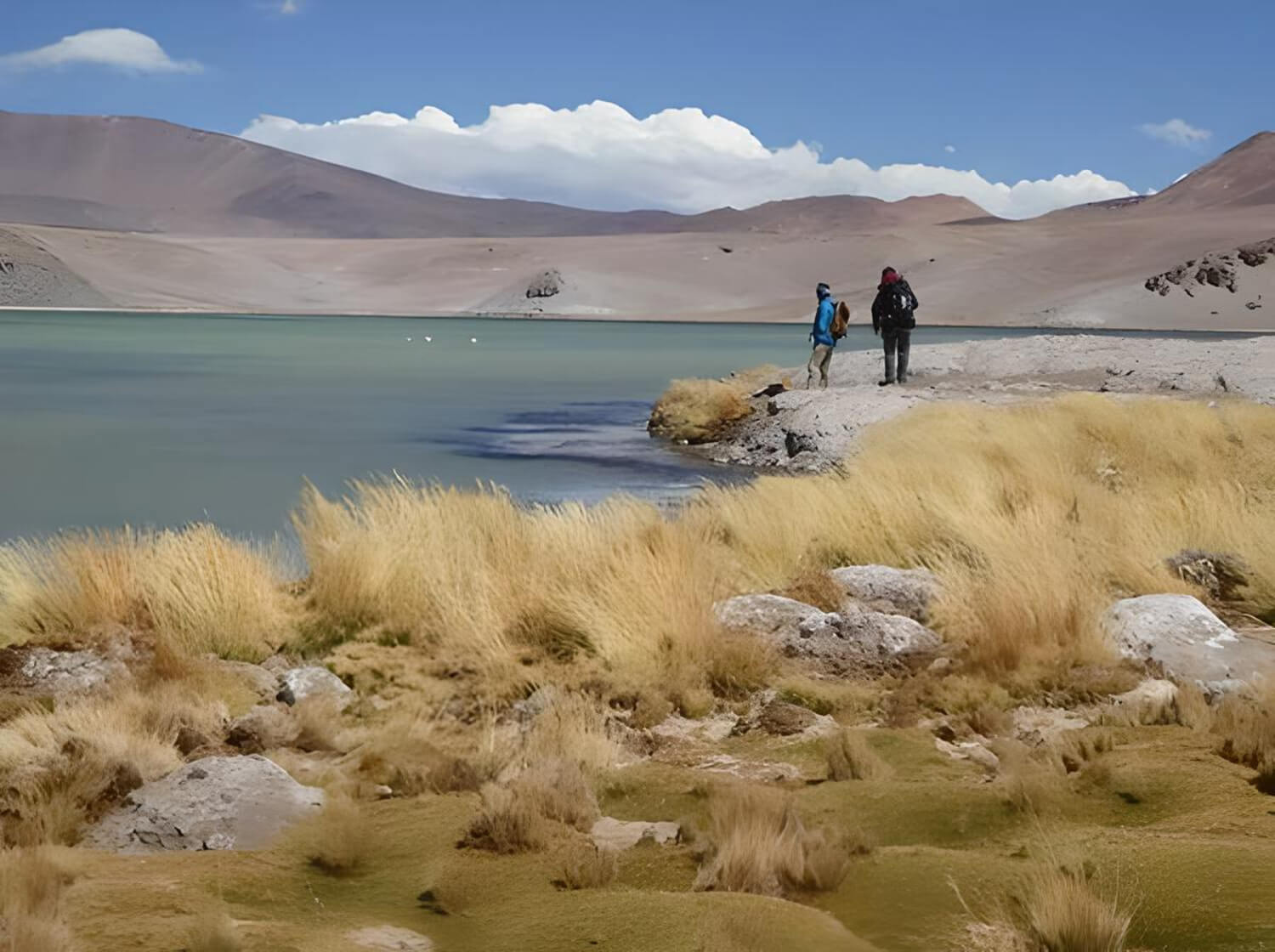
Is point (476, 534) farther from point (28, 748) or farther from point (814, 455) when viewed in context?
point (814, 455)

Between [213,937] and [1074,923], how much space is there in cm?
214

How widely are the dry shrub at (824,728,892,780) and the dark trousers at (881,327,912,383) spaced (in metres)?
14.8

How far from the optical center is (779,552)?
9.34 meters

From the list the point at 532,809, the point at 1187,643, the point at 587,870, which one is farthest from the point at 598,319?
the point at 587,870

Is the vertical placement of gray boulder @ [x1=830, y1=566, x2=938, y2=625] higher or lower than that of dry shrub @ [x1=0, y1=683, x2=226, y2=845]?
higher

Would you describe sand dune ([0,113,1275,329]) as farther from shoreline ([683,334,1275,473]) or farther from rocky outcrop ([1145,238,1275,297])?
shoreline ([683,334,1275,473])

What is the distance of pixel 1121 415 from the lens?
14.3 m

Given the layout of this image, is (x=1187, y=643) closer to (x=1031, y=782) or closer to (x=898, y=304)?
(x=1031, y=782)

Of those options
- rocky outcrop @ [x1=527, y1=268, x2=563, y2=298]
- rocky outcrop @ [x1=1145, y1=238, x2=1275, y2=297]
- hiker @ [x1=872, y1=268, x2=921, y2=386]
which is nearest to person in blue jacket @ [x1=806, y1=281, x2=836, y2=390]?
hiker @ [x1=872, y1=268, x2=921, y2=386]

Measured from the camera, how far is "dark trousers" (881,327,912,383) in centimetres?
1983

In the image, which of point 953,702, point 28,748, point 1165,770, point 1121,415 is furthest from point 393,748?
point 1121,415

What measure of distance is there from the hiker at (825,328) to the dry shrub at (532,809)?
14.6 m

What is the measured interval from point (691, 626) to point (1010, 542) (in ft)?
8.39

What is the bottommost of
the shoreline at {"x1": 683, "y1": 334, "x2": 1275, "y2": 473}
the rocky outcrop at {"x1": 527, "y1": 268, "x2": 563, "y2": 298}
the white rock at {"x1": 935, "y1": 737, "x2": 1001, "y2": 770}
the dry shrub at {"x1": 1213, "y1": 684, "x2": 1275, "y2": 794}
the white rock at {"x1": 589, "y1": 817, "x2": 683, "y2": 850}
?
the white rock at {"x1": 589, "y1": 817, "x2": 683, "y2": 850}
